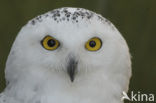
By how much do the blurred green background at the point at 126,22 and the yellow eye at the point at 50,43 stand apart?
1.68 meters

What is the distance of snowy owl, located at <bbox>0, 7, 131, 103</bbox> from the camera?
6.81ft

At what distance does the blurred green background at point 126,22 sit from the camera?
150 inches

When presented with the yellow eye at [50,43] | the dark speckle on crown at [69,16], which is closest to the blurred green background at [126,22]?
the dark speckle on crown at [69,16]

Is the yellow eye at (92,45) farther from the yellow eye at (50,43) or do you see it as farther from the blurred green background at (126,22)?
the blurred green background at (126,22)

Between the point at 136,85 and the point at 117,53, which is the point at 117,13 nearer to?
the point at 136,85

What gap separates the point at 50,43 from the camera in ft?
6.81

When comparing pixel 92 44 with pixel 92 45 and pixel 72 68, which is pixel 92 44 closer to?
pixel 92 45

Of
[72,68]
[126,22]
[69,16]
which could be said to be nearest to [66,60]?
[72,68]

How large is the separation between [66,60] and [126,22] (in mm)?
1951

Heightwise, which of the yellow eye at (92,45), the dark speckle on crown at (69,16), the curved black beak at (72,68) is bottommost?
the curved black beak at (72,68)

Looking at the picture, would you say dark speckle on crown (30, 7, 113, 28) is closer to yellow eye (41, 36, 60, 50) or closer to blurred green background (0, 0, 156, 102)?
yellow eye (41, 36, 60, 50)

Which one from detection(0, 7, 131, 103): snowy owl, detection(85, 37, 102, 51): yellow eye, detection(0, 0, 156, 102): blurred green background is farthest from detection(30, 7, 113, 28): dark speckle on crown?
detection(0, 0, 156, 102): blurred green background

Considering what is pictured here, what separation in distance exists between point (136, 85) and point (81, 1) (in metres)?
0.99

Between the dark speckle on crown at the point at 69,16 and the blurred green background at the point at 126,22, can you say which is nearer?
the dark speckle on crown at the point at 69,16
